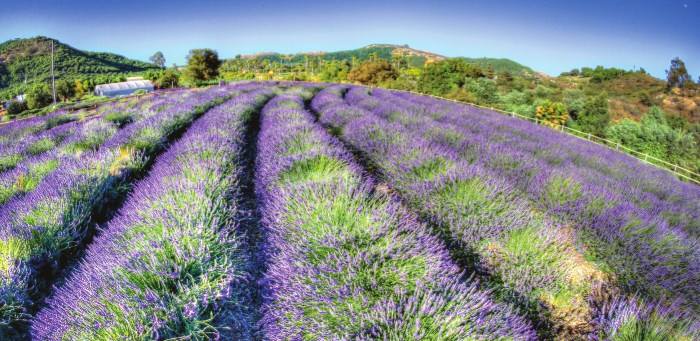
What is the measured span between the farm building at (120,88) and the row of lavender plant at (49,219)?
7342 cm

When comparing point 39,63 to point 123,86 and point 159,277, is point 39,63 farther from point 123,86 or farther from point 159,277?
point 159,277

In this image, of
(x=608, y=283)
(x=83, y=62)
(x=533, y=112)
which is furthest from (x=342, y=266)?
(x=83, y=62)

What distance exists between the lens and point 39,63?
308ft

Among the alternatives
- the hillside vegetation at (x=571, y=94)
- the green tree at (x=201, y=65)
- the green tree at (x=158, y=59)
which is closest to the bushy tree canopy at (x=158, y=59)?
the green tree at (x=158, y=59)

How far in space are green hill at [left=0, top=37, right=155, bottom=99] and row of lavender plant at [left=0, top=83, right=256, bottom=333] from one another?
110990 mm

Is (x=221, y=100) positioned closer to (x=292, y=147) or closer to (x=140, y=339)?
(x=292, y=147)

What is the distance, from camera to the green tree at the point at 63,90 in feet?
186

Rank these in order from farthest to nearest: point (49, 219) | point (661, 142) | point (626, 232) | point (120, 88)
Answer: point (120, 88) < point (661, 142) < point (626, 232) < point (49, 219)

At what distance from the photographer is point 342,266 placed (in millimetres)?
1796

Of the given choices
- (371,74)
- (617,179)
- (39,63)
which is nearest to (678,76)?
(371,74)

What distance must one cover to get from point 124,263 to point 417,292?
1.71m

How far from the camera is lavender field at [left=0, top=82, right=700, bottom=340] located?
152cm

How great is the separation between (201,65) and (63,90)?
139 ft

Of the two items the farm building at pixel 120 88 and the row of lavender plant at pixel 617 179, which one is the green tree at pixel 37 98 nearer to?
the farm building at pixel 120 88
